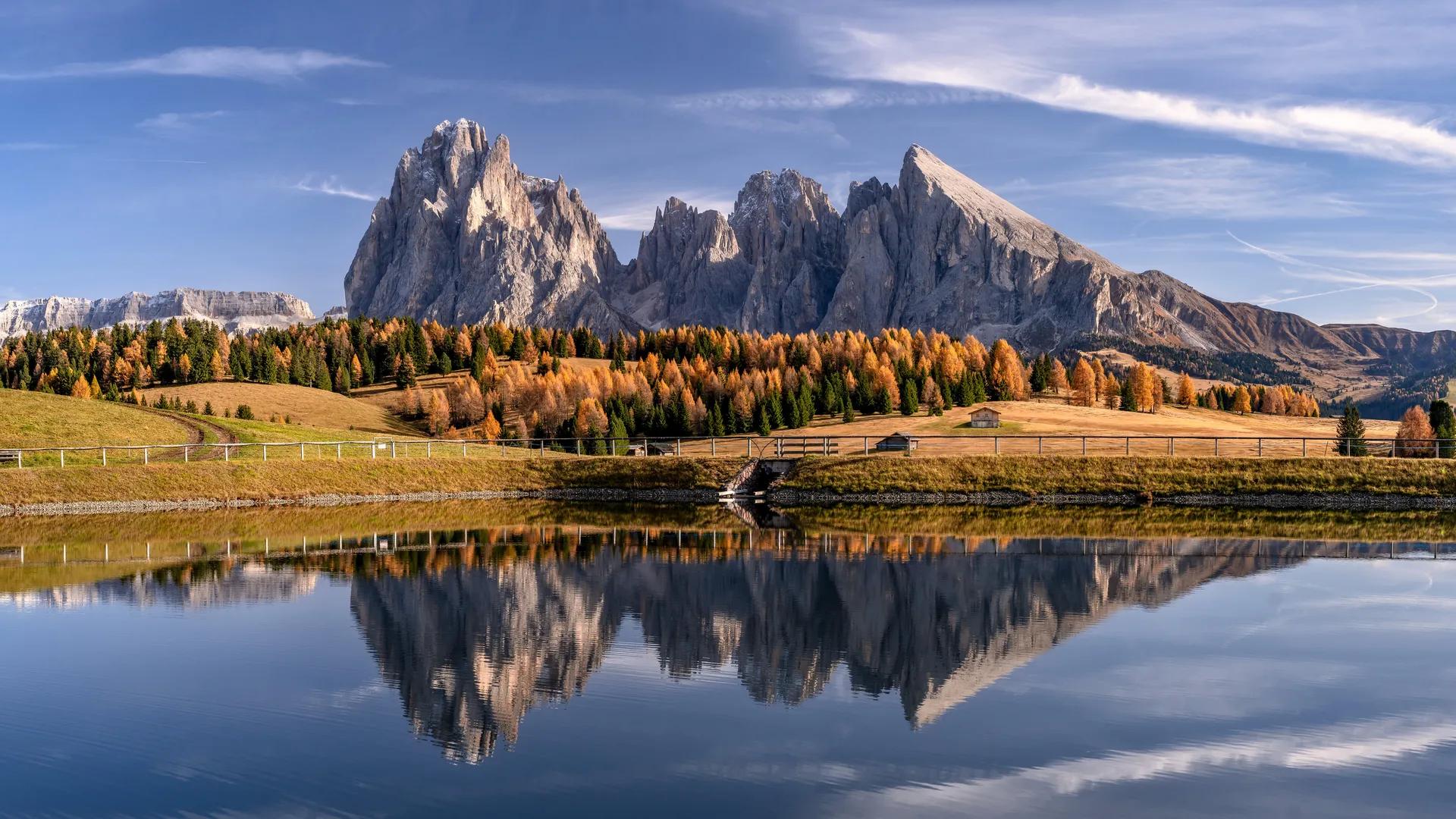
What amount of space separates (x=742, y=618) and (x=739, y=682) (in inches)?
226

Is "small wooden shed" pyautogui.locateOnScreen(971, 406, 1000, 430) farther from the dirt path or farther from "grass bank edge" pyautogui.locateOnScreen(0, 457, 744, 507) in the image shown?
the dirt path

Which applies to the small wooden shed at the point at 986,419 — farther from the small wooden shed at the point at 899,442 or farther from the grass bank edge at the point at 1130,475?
the grass bank edge at the point at 1130,475

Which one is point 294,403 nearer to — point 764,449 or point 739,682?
point 764,449

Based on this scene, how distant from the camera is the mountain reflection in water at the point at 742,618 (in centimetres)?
1916

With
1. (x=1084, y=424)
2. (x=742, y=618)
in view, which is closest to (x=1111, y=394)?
(x=1084, y=424)

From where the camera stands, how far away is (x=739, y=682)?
19.7m

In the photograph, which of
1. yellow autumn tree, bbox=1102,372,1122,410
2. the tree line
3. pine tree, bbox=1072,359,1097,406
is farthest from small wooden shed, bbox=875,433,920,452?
yellow autumn tree, bbox=1102,372,1122,410

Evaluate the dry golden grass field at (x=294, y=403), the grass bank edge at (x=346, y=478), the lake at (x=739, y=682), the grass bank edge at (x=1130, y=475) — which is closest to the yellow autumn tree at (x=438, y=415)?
the dry golden grass field at (x=294, y=403)

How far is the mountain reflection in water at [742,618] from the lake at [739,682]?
0.42 feet

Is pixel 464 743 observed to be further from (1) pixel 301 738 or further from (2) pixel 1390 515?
(2) pixel 1390 515

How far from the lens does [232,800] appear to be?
1409 cm

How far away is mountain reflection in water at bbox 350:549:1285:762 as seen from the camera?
19.2 meters

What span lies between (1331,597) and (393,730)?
23048mm

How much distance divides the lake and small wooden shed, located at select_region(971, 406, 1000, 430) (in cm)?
8017
